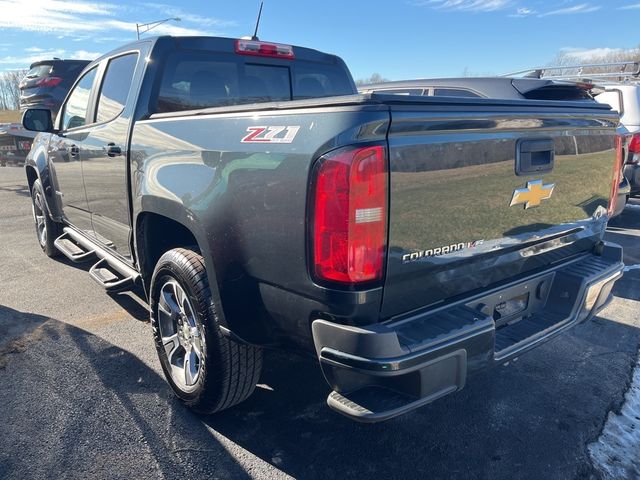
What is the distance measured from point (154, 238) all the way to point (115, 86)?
4.40ft

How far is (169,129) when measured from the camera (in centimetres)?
262

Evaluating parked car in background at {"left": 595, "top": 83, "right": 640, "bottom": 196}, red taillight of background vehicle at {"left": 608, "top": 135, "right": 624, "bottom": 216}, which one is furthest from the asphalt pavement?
parked car in background at {"left": 595, "top": 83, "right": 640, "bottom": 196}

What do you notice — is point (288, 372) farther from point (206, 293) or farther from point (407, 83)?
point (407, 83)

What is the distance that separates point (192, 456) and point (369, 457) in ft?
2.87

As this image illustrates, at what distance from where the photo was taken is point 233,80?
3.48 metres

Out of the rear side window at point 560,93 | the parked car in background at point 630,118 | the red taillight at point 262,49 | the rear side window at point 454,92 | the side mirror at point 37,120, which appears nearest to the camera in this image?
the red taillight at point 262,49

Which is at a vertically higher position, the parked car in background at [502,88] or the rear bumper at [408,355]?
the parked car in background at [502,88]

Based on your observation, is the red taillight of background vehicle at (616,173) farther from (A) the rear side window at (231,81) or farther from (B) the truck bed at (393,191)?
(A) the rear side window at (231,81)

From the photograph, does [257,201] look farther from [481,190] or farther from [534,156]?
[534,156]

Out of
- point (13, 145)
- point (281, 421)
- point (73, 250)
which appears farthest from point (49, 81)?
point (281, 421)

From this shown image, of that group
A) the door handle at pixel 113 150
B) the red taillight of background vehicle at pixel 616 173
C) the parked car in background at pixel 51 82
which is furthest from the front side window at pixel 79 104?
the parked car in background at pixel 51 82

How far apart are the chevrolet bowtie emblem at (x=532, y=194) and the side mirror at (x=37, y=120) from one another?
4.12 m

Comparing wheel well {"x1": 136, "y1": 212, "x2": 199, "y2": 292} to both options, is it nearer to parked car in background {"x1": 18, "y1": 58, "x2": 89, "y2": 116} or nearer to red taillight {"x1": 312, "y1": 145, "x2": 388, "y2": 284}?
red taillight {"x1": 312, "y1": 145, "x2": 388, "y2": 284}

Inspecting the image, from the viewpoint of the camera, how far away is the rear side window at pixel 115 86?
11.0 feet
